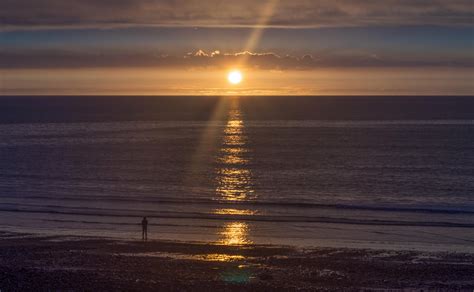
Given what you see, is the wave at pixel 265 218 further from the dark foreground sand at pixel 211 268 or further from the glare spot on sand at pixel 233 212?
the dark foreground sand at pixel 211 268

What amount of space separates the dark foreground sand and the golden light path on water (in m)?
3.48

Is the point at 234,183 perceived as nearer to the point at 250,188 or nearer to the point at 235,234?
the point at 250,188

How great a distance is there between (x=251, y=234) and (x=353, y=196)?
13809 millimetres

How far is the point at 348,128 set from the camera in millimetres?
122312

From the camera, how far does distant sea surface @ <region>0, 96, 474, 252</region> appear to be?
127 feet

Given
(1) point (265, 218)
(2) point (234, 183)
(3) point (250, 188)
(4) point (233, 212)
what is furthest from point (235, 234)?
(2) point (234, 183)

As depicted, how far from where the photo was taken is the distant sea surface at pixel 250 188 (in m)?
38.8

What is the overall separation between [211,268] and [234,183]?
27.7 m

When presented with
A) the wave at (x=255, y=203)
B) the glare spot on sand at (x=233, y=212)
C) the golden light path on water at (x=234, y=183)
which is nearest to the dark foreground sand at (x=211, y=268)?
the golden light path on water at (x=234, y=183)

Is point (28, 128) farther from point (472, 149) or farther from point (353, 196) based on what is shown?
point (353, 196)

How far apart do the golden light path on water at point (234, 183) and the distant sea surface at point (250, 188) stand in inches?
3.5

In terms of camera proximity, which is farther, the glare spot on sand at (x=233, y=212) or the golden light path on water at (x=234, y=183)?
the glare spot on sand at (x=233, y=212)

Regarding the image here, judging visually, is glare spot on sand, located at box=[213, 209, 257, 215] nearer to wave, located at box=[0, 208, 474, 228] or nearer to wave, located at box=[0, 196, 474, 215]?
wave, located at box=[0, 208, 474, 228]

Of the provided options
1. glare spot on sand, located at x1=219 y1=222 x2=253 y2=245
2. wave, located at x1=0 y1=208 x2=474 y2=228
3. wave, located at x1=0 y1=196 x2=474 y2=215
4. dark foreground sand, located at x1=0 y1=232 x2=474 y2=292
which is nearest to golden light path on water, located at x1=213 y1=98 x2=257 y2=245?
glare spot on sand, located at x1=219 y1=222 x2=253 y2=245
